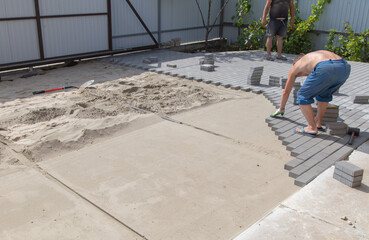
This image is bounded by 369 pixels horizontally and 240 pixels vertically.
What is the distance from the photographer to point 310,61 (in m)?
4.82

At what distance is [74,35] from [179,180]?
22.9ft

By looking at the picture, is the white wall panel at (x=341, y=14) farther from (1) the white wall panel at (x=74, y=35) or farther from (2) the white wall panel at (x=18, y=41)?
(2) the white wall panel at (x=18, y=41)

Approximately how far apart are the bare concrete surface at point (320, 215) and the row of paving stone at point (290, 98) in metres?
0.28

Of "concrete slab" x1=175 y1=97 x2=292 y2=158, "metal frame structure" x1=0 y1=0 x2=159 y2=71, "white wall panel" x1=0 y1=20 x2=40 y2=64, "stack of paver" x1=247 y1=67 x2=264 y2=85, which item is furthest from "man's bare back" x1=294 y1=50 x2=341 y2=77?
"white wall panel" x1=0 y1=20 x2=40 y2=64

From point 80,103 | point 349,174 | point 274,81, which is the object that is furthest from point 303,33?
point 349,174

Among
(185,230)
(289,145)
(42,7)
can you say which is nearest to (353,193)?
(289,145)

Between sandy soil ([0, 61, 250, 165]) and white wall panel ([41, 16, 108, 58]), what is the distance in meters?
0.62

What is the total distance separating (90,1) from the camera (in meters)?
9.84

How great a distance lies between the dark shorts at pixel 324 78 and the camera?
4566 millimetres

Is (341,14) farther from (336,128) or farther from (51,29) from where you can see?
(51,29)

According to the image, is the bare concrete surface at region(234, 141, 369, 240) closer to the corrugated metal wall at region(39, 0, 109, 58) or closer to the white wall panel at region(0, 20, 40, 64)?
the white wall panel at region(0, 20, 40, 64)

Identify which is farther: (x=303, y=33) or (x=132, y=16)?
(x=303, y=33)

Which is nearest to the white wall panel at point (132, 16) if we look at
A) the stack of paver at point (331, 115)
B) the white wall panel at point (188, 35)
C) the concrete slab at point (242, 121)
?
the white wall panel at point (188, 35)

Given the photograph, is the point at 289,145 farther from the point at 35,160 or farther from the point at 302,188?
the point at 35,160
